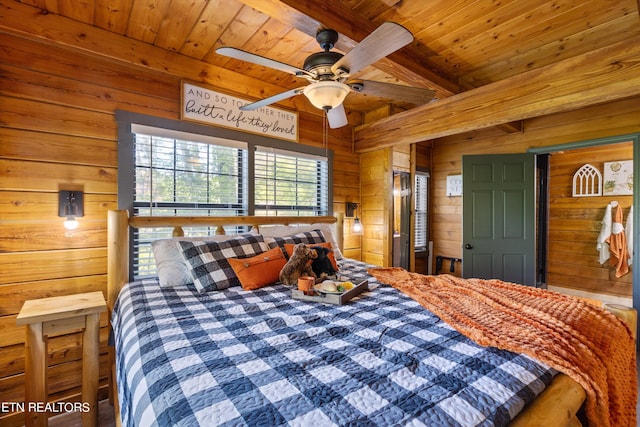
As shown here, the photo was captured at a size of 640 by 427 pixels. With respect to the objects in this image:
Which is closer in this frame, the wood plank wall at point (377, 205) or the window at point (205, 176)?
the window at point (205, 176)

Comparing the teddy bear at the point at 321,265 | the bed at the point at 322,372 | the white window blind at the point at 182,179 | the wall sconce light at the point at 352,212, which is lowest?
the bed at the point at 322,372

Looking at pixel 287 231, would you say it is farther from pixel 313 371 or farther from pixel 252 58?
pixel 313 371

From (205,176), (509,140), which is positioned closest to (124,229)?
(205,176)

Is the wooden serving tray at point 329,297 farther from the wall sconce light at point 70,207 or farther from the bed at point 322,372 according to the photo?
the wall sconce light at point 70,207

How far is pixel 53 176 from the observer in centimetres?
198

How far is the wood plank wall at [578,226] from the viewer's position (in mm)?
3758

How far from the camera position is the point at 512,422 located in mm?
751

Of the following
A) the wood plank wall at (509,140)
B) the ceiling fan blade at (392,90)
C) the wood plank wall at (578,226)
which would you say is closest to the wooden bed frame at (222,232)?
the ceiling fan blade at (392,90)

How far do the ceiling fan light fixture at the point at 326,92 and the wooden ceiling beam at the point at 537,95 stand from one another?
157 cm

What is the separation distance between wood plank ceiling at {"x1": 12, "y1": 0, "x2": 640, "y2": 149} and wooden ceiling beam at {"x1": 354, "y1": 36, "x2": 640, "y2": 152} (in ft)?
0.50

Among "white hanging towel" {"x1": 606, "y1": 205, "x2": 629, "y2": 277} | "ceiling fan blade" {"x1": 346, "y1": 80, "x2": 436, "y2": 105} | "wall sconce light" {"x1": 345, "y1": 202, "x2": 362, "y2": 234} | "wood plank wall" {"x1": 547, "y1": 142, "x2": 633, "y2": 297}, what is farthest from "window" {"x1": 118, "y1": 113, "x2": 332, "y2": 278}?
"white hanging towel" {"x1": 606, "y1": 205, "x2": 629, "y2": 277}

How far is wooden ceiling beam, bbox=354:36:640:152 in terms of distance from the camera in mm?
1921

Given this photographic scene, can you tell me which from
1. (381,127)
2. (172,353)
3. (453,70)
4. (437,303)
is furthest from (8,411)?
(453,70)

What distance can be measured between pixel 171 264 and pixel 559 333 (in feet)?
6.96
